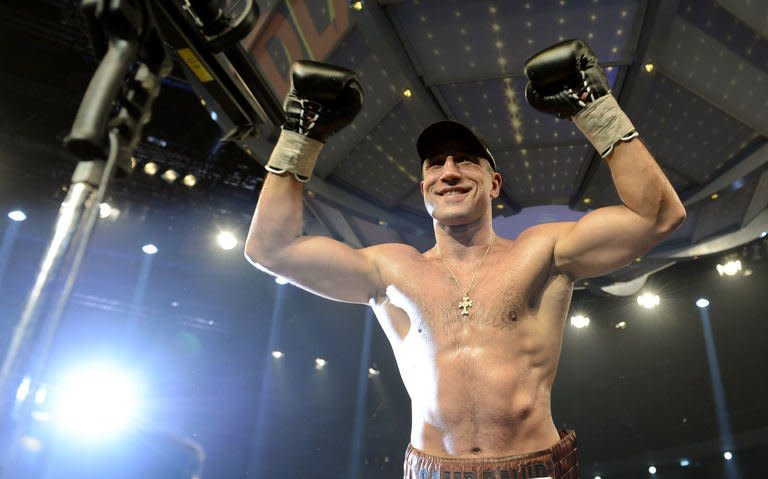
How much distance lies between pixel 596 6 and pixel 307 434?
6.38 meters

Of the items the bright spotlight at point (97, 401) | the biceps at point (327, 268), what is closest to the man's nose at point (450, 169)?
the biceps at point (327, 268)

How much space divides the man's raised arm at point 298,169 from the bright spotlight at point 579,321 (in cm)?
566

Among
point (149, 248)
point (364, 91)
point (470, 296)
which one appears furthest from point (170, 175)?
point (470, 296)

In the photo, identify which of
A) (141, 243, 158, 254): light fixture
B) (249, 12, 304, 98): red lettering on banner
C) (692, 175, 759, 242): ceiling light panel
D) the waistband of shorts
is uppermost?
(141, 243, 158, 254): light fixture

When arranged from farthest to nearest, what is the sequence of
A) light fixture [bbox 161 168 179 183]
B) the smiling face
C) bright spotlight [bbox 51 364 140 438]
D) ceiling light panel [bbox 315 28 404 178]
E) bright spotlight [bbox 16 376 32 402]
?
bright spotlight [bbox 51 364 140 438] → light fixture [bbox 161 168 179 183] → ceiling light panel [bbox 315 28 404 178] → the smiling face → bright spotlight [bbox 16 376 32 402]

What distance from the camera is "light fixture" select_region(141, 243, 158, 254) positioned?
23.8 feet

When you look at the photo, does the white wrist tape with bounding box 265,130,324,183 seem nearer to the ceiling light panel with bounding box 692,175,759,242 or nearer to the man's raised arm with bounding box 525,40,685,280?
the man's raised arm with bounding box 525,40,685,280

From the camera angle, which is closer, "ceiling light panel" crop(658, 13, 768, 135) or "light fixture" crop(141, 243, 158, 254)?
"ceiling light panel" crop(658, 13, 768, 135)

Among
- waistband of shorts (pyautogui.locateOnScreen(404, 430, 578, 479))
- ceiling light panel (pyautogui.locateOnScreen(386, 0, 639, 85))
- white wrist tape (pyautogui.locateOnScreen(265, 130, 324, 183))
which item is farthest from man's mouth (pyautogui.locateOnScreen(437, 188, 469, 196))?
ceiling light panel (pyautogui.locateOnScreen(386, 0, 639, 85))

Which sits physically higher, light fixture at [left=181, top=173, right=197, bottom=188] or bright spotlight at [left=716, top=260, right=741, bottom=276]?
light fixture at [left=181, top=173, right=197, bottom=188]

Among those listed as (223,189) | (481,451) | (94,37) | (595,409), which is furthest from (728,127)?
(223,189)

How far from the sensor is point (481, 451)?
143cm

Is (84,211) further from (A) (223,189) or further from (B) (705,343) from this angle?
(B) (705,343)

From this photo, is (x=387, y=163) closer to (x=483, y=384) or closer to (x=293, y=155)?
(x=293, y=155)
